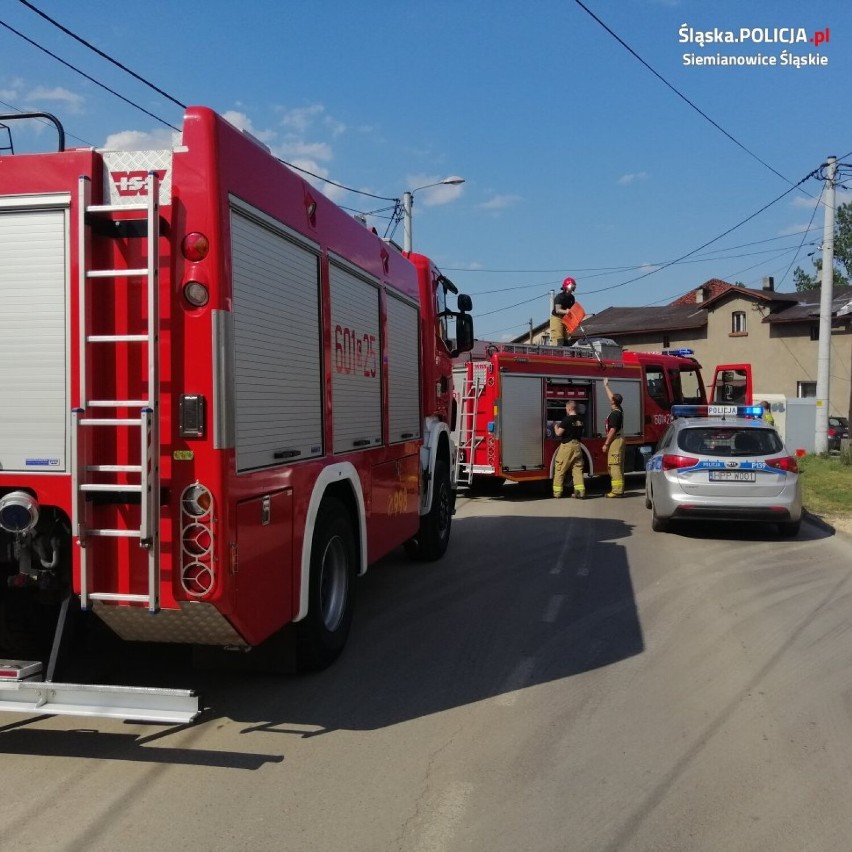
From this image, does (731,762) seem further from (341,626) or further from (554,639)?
(341,626)

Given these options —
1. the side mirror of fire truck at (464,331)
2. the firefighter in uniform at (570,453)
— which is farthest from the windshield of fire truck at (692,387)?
the side mirror of fire truck at (464,331)

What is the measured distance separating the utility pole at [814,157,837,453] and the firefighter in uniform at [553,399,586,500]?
9.76 m

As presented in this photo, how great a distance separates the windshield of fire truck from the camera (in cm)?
1908

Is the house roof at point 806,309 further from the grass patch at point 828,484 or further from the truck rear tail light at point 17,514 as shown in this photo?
the truck rear tail light at point 17,514

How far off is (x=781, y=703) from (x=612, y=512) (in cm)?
841

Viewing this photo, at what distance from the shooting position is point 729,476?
33.0 ft

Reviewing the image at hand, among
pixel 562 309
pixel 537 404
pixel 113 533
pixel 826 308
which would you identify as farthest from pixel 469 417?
pixel 826 308

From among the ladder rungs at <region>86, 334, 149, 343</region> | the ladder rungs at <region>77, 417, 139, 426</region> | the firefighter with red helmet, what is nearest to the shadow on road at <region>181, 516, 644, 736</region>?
the ladder rungs at <region>77, 417, 139, 426</region>

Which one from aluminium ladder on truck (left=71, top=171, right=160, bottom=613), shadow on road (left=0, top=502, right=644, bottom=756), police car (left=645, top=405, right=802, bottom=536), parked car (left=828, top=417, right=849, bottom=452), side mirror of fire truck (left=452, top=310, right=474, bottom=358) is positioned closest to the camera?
aluminium ladder on truck (left=71, top=171, right=160, bottom=613)

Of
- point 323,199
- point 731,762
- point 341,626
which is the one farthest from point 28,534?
point 731,762

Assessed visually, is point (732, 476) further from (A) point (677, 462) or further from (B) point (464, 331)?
(B) point (464, 331)

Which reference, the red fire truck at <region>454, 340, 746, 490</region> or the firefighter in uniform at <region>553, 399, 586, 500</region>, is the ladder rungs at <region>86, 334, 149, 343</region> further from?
the firefighter in uniform at <region>553, 399, 586, 500</region>

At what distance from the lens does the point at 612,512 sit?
43.0ft

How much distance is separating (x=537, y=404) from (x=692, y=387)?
6.18 m
